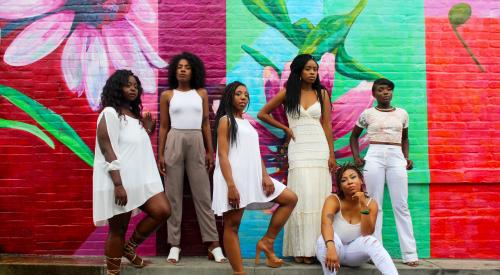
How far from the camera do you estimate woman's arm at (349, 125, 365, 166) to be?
5742 millimetres

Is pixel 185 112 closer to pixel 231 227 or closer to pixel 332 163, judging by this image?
pixel 231 227

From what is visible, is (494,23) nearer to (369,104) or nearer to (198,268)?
(369,104)

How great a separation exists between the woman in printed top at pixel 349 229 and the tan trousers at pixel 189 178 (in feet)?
4.24

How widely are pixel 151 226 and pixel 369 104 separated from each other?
269 cm

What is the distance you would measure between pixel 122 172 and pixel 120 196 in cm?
26

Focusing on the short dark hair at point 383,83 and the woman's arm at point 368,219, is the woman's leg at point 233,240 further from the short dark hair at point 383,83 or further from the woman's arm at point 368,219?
the short dark hair at point 383,83

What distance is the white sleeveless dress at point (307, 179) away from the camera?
211 inches

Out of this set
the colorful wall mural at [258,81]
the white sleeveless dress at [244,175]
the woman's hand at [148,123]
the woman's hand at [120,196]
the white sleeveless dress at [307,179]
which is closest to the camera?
the woman's hand at [120,196]

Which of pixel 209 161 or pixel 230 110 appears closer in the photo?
pixel 230 110

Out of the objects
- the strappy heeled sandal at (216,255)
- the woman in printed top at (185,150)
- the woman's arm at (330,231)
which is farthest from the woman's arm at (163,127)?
the woman's arm at (330,231)

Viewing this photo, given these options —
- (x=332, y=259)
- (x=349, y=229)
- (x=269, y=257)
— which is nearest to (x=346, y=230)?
(x=349, y=229)

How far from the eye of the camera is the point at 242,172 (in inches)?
188

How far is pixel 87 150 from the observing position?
591cm

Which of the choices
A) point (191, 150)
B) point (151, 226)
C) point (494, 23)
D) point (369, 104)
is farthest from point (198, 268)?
point (494, 23)
